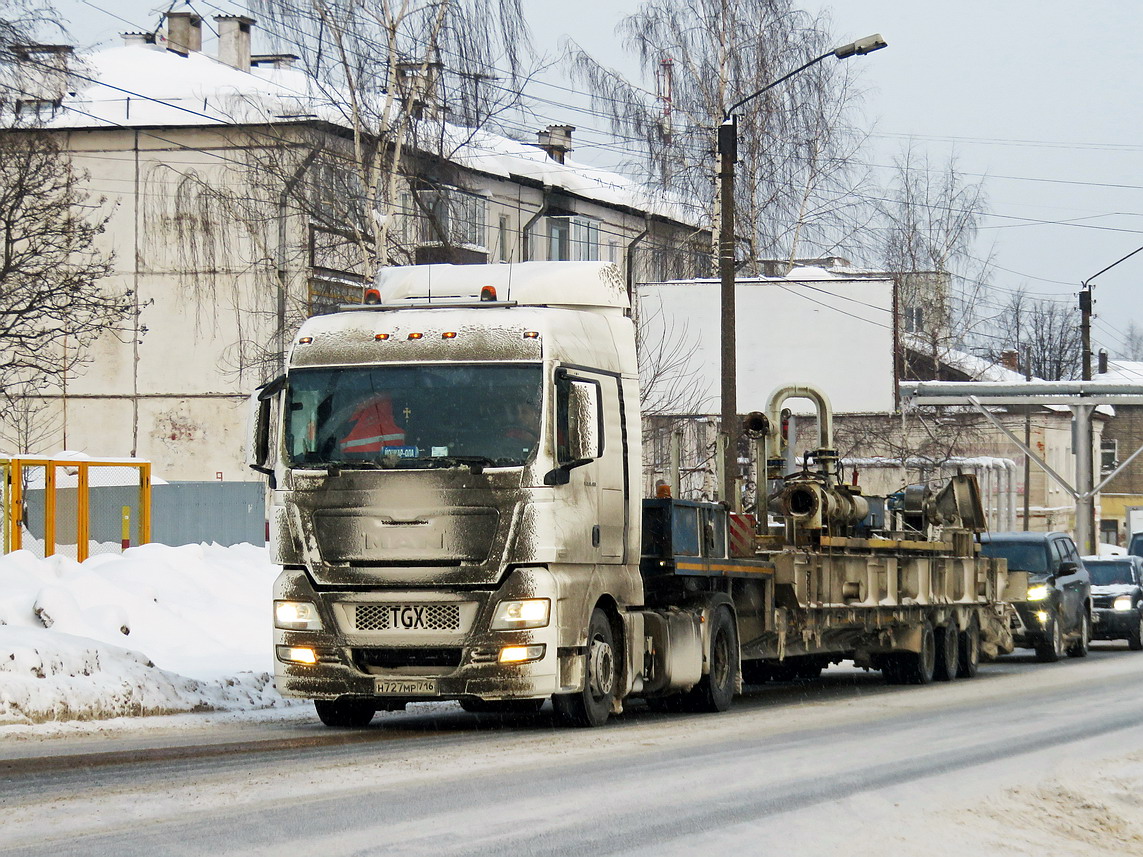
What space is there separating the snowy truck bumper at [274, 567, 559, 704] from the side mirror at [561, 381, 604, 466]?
87 centimetres

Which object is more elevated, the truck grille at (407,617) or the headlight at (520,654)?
the truck grille at (407,617)

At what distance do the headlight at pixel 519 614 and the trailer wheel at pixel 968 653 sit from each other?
10.6 metres

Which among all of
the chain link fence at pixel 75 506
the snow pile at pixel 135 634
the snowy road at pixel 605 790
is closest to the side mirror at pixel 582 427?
the snowy road at pixel 605 790

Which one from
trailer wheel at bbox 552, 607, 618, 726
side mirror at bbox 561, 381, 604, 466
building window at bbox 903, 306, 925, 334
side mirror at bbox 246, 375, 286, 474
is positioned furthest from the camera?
building window at bbox 903, 306, 925, 334

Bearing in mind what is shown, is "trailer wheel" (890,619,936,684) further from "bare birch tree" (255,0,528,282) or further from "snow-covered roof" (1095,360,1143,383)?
"snow-covered roof" (1095,360,1143,383)

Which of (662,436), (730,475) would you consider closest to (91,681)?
(730,475)

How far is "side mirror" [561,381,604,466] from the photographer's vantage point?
12500 mm

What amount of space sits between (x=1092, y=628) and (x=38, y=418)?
27.0 meters

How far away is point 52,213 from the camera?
25406mm

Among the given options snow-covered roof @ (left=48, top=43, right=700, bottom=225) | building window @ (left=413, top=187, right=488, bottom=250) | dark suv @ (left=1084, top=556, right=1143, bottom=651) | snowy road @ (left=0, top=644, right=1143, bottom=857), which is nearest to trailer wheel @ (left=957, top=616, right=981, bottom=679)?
dark suv @ (left=1084, top=556, right=1143, bottom=651)

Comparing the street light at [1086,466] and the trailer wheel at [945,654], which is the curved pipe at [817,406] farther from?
the street light at [1086,466]

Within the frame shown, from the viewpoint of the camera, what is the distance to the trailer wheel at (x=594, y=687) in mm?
13102

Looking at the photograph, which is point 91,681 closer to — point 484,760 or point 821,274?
point 484,760

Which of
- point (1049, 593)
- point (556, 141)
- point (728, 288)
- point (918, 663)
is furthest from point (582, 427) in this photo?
point (556, 141)
